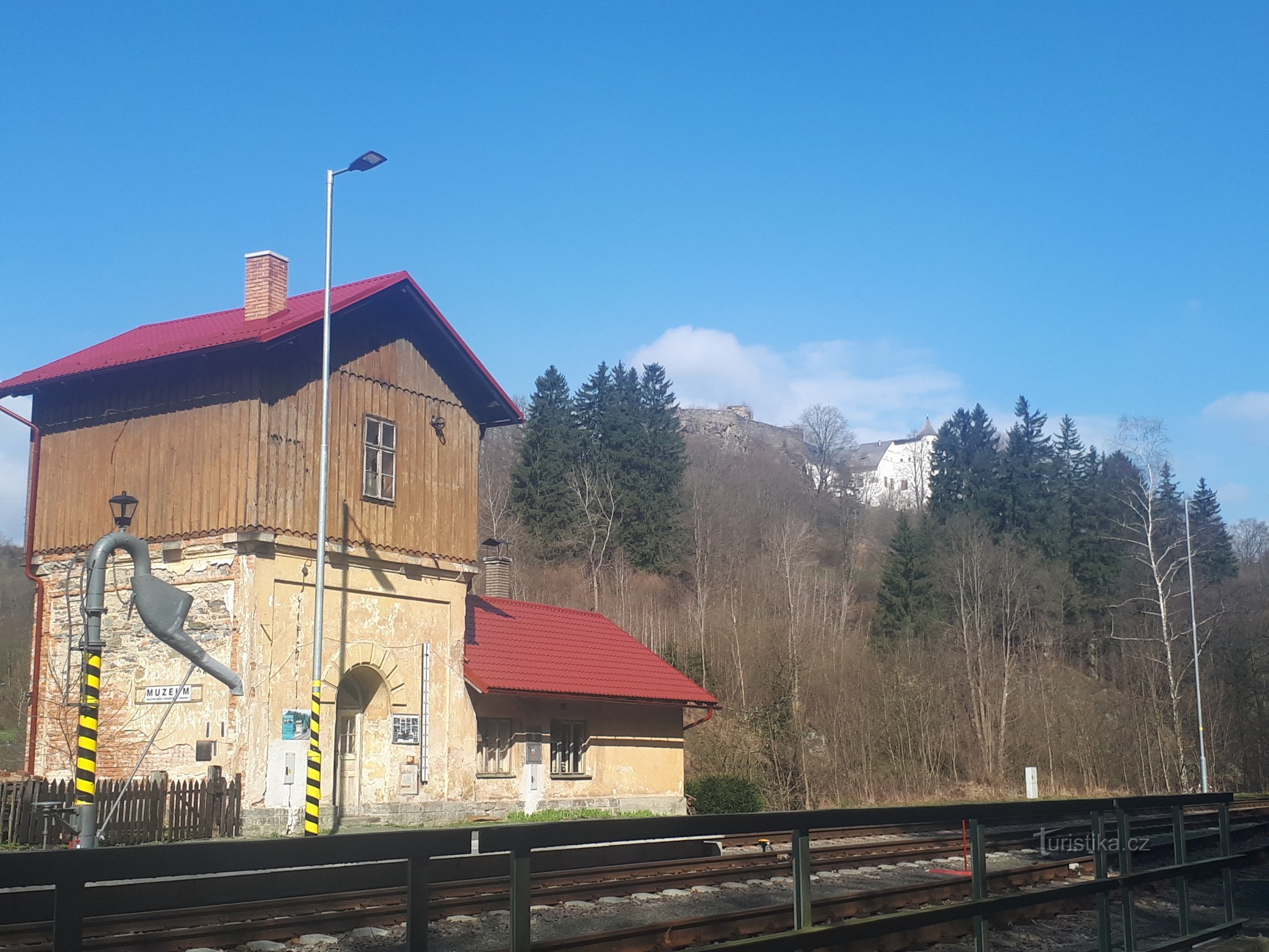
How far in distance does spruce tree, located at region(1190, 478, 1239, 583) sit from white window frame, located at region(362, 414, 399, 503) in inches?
1929

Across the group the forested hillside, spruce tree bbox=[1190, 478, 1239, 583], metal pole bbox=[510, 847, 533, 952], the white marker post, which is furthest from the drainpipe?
spruce tree bbox=[1190, 478, 1239, 583]

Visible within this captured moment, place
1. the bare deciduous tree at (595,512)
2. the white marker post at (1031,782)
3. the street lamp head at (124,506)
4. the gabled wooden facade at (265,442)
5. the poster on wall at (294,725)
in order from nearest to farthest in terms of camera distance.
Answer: the street lamp head at (124,506), the poster on wall at (294,725), the gabled wooden facade at (265,442), the white marker post at (1031,782), the bare deciduous tree at (595,512)

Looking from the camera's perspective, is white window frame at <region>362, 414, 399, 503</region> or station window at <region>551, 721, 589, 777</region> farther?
station window at <region>551, 721, 589, 777</region>

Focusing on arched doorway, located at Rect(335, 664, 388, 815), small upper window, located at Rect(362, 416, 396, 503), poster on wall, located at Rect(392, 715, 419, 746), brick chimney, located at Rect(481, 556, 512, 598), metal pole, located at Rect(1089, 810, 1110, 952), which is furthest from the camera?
brick chimney, located at Rect(481, 556, 512, 598)

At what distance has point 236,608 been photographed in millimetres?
21125

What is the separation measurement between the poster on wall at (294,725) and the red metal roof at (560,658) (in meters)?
4.54

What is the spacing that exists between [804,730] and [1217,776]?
67.4 ft

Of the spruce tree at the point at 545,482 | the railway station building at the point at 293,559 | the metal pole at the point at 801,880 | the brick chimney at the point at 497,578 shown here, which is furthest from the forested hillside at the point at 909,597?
the metal pole at the point at 801,880

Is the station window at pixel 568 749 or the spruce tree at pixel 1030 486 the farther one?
the spruce tree at pixel 1030 486

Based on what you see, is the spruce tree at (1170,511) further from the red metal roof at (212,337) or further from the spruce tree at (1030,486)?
the red metal roof at (212,337)

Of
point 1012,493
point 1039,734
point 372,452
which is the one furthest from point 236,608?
point 1012,493

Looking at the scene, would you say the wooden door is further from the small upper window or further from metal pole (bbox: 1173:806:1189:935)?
metal pole (bbox: 1173:806:1189:935)

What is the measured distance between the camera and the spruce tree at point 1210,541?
65000 mm

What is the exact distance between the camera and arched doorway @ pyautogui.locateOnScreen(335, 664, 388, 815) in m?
23.1
